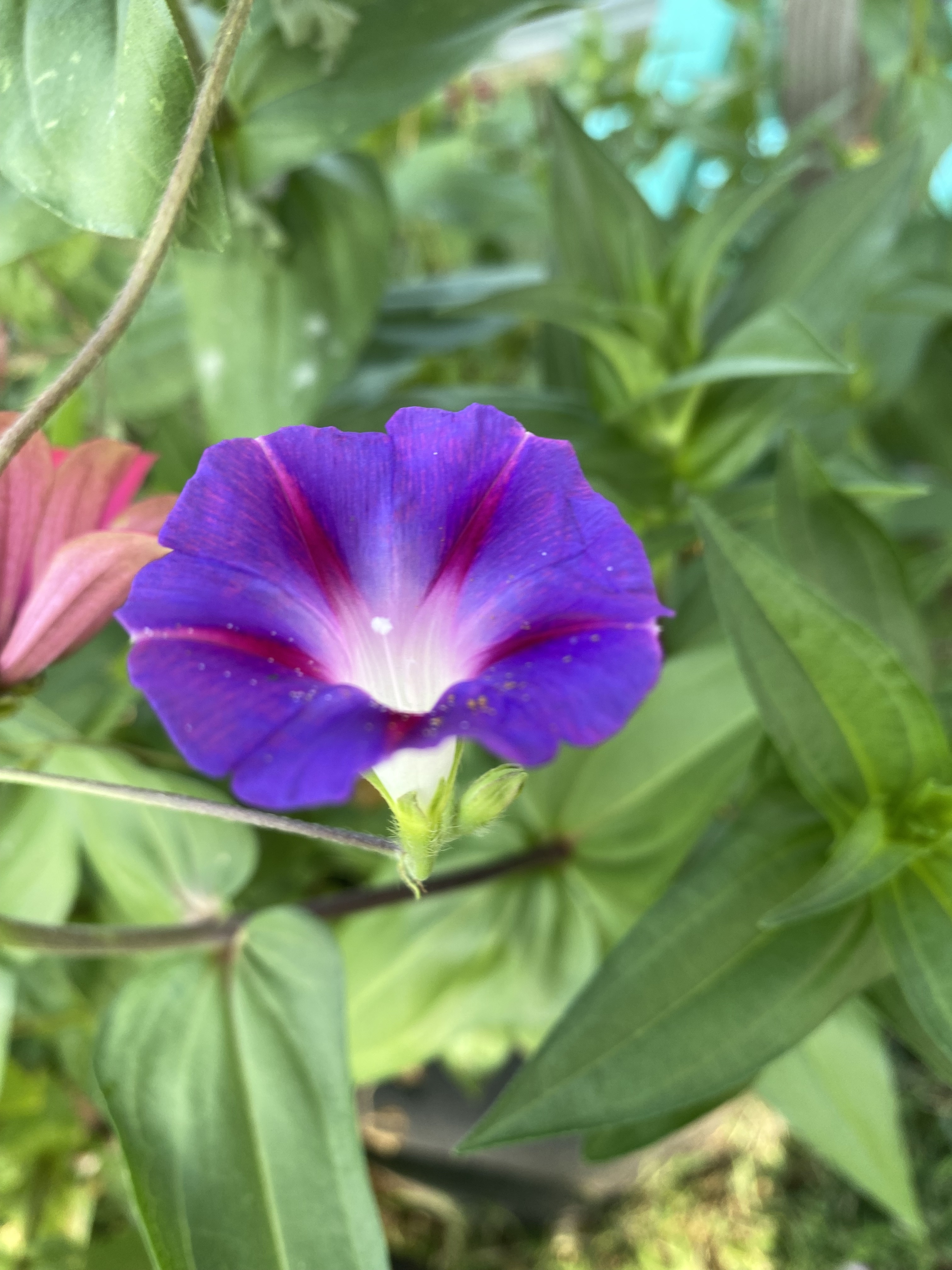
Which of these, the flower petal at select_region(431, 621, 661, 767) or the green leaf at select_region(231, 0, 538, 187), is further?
the green leaf at select_region(231, 0, 538, 187)

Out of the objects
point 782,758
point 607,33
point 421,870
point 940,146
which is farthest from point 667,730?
point 607,33

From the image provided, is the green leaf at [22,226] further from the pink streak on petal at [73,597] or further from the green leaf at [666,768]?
the green leaf at [666,768]

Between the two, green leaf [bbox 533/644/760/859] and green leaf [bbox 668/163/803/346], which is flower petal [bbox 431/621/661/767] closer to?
green leaf [bbox 533/644/760/859]

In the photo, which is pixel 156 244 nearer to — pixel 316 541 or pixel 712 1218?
pixel 316 541

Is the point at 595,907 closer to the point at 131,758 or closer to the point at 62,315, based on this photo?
the point at 131,758

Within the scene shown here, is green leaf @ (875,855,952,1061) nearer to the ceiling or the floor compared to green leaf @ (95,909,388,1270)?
nearer to the ceiling

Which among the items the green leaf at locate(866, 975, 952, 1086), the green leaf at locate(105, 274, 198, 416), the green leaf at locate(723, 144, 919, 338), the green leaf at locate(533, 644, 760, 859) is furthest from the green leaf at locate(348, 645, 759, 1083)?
the green leaf at locate(105, 274, 198, 416)

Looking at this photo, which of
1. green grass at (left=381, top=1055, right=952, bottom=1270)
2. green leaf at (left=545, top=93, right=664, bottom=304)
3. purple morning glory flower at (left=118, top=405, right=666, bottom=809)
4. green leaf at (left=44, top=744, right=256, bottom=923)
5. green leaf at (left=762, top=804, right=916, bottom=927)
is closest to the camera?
purple morning glory flower at (left=118, top=405, right=666, bottom=809)

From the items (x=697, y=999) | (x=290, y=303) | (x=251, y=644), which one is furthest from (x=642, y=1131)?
(x=290, y=303)
